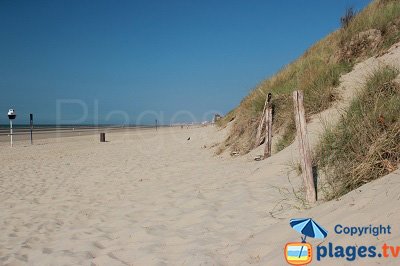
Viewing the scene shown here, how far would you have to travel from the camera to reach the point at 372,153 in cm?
393

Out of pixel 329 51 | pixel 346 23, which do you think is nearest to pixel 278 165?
pixel 329 51

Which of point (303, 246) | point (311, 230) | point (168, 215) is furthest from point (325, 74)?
point (303, 246)

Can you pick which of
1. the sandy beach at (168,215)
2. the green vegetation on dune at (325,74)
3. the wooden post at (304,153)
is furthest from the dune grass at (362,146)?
the green vegetation on dune at (325,74)

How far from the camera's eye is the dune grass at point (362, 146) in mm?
3869

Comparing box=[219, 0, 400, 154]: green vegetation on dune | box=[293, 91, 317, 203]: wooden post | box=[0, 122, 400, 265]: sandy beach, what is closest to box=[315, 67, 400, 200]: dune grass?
box=[293, 91, 317, 203]: wooden post

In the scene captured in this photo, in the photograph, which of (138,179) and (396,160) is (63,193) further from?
(396,160)

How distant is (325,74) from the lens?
872cm

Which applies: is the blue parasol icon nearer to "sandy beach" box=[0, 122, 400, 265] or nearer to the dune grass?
"sandy beach" box=[0, 122, 400, 265]

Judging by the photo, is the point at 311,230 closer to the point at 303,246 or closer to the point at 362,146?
the point at 303,246

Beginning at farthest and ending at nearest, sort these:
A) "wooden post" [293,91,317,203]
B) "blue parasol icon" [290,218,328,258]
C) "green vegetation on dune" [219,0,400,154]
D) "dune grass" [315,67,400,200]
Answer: "green vegetation on dune" [219,0,400,154] < "wooden post" [293,91,317,203] < "dune grass" [315,67,400,200] < "blue parasol icon" [290,218,328,258]

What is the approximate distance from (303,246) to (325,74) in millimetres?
6772

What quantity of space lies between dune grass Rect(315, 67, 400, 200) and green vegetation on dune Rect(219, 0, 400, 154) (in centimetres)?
248

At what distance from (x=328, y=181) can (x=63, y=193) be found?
5.29 m

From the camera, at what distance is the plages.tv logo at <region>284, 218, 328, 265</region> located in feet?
9.06
